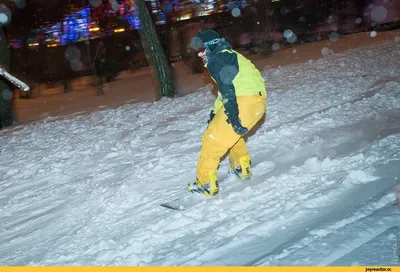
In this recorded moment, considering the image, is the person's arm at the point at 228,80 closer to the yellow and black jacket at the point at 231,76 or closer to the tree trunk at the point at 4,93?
the yellow and black jacket at the point at 231,76

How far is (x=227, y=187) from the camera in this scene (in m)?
4.48

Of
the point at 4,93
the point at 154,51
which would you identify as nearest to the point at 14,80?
the point at 154,51

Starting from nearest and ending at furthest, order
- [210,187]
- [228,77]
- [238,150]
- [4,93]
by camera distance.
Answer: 1. [228,77]
2. [210,187]
3. [238,150]
4. [4,93]

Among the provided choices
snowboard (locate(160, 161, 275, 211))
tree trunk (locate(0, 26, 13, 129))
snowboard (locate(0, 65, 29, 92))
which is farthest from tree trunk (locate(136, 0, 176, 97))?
snowboard (locate(160, 161, 275, 211))

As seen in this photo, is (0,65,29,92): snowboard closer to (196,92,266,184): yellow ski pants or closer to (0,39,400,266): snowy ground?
(0,39,400,266): snowy ground

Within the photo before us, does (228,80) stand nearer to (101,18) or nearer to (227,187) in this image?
(227,187)

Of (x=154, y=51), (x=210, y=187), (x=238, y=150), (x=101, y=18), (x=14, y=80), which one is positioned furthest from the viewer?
(x=101, y=18)

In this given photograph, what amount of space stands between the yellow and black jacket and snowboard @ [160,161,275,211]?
0.95 m

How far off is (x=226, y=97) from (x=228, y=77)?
202 mm

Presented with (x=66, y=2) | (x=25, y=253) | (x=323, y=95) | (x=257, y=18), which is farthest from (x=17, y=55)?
(x=25, y=253)

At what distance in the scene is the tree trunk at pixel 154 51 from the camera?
35.1 feet

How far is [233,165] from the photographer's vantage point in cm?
477

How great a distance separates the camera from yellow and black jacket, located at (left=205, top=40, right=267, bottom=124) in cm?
382

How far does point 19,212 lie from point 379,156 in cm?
462
